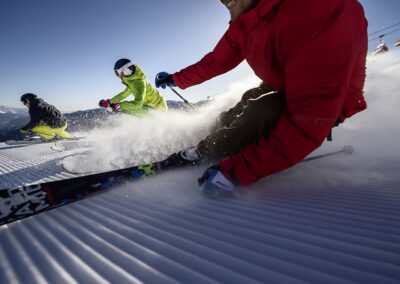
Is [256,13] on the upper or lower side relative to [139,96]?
lower

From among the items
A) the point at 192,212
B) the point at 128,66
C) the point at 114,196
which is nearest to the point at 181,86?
the point at 114,196

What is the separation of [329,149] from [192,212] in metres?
2.68

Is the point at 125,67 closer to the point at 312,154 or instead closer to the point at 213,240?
the point at 312,154

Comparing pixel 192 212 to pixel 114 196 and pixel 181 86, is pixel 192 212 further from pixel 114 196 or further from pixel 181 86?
pixel 181 86

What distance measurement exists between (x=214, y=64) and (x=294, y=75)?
4.79 feet

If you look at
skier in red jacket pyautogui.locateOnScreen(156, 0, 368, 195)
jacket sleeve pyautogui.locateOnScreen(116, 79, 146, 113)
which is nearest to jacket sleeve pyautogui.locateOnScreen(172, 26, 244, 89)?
skier in red jacket pyautogui.locateOnScreen(156, 0, 368, 195)

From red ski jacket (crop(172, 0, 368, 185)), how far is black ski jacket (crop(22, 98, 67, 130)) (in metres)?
8.97

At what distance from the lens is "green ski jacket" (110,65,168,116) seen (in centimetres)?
523

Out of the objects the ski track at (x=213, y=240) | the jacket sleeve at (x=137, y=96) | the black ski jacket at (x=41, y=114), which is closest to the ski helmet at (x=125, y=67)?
the jacket sleeve at (x=137, y=96)

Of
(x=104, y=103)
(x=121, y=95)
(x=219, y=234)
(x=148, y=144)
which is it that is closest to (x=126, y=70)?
(x=121, y=95)

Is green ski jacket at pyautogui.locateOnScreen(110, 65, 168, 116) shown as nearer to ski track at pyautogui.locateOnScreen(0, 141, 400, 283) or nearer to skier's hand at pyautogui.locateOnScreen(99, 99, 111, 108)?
skier's hand at pyautogui.locateOnScreen(99, 99, 111, 108)

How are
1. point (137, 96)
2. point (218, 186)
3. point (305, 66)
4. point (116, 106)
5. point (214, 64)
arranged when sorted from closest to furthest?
point (305, 66) → point (218, 186) → point (214, 64) → point (137, 96) → point (116, 106)

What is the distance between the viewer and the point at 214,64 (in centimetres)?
231

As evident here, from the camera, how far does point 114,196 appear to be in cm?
128
